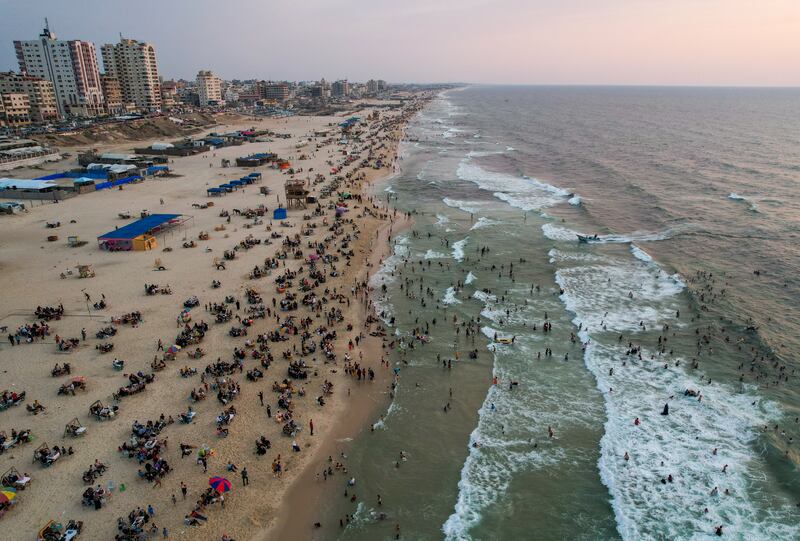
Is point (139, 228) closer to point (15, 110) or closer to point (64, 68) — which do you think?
point (15, 110)

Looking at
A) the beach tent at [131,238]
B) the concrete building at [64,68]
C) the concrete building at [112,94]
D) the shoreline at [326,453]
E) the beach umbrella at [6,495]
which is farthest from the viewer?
the concrete building at [112,94]

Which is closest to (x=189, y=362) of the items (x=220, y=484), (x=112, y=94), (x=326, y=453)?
(x=220, y=484)

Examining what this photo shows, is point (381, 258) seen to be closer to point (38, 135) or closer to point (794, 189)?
point (794, 189)

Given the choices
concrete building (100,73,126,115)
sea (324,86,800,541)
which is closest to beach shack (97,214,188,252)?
sea (324,86,800,541)

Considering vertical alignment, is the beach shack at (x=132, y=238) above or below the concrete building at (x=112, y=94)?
below

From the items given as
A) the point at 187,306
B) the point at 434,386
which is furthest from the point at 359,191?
the point at 434,386

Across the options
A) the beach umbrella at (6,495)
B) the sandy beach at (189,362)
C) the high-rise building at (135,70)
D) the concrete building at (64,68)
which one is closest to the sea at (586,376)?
the sandy beach at (189,362)

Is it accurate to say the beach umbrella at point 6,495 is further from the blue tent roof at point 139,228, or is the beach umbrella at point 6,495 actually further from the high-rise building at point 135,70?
the high-rise building at point 135,70
